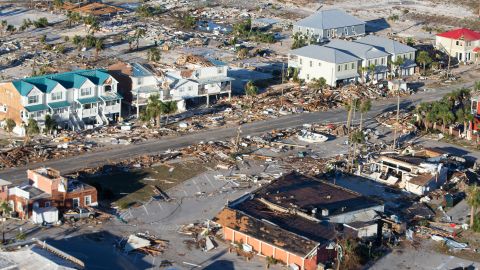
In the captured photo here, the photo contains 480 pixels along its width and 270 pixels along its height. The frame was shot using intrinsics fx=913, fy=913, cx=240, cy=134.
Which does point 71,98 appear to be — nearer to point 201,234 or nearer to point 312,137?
point 312,137

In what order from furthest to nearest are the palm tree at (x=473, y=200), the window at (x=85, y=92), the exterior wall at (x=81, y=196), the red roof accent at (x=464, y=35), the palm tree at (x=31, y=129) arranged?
the red roof accent at (x=464, y=35) → the window at (x=85, y=92) → the palm tree at (x=31, y=129) → the exterior wall at (x=81, y=196) → the palm tree at (x=473, y=200)

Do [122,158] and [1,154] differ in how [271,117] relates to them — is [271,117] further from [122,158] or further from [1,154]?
[1,154]

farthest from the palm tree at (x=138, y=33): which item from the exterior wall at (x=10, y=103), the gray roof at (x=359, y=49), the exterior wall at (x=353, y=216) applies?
the exterior wall at (x=353, y=216)

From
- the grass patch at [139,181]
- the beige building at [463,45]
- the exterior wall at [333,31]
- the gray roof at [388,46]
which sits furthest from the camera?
the exterior wall at [333,31]

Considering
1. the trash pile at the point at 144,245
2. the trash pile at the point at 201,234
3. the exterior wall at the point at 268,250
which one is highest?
the exterior wall at the point at 268,250

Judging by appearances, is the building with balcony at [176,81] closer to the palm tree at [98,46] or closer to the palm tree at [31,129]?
the palm tree at [31,129]

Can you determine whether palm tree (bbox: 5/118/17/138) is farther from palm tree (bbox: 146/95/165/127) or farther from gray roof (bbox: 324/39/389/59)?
gray roof (bbox: 324/39/389/59)
